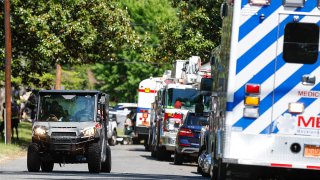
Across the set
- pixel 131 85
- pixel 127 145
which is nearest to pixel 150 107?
pixel 127 145

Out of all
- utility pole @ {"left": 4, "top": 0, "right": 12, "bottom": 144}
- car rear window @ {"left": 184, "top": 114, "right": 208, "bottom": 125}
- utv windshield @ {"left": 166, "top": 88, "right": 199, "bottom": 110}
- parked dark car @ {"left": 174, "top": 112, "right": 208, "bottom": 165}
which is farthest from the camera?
utility pole @ {"left": 4, "top": 0, "right": 12, "bottom": 144}

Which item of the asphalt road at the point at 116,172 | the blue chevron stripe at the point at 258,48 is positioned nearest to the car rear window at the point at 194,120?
the asphalt road at the point at 116,172

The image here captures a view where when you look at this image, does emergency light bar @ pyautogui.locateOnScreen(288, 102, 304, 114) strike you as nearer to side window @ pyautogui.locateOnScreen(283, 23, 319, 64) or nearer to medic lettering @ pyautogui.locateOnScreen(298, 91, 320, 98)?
medic lettering @ pyautogui.locateOnScreen(298, 91, 320, 98)

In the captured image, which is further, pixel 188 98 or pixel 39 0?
pixel 39 0

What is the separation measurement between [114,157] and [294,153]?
20.5 meters

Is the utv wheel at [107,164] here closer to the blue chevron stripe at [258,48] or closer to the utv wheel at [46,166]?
the utv wheel at [46,166]

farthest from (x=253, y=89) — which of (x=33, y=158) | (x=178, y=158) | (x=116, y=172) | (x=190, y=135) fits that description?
(x=178, y=158)

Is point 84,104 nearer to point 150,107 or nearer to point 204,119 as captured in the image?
point 204,119

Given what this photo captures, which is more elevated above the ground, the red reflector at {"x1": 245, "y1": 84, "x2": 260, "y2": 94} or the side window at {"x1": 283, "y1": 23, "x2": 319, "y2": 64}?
the side window at {"x1": 283, "y1": 23, "x2": 319, "y2": 64}

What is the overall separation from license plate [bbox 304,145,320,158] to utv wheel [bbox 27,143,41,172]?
9595mm

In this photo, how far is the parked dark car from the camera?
2931 centimetres

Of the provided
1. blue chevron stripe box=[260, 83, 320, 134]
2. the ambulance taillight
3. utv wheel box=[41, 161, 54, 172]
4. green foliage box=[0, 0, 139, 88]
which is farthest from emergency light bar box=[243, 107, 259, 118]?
green foliage box=[0, 0, 139, 88]

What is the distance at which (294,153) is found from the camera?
1440cm

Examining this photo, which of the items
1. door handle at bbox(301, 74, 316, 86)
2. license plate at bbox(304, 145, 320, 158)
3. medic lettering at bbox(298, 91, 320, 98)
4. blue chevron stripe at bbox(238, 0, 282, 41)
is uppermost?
blue chevron stripe at bbox(238, 0, 282, 41)
